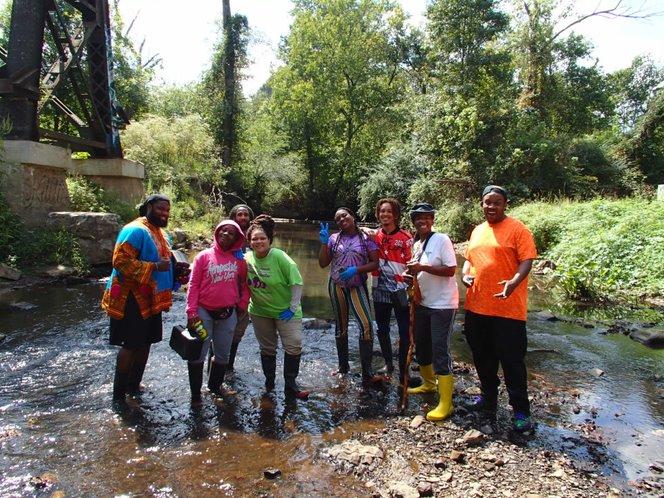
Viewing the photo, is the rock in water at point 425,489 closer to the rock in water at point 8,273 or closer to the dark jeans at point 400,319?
the dark jeans at point 400,319

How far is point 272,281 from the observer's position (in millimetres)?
4652

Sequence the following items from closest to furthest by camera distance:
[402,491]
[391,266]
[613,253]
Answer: [402,491], [391,266], [613,253]

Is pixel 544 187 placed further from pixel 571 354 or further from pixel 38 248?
pixel 38 248

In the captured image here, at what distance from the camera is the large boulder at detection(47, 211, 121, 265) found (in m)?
10.8

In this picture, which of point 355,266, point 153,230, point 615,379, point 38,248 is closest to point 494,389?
point 355,266

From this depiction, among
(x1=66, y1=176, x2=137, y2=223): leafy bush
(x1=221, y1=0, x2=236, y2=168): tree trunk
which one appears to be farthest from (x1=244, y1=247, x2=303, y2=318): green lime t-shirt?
(x1=221, y1=0, x2=236, y2=168): tree trunk

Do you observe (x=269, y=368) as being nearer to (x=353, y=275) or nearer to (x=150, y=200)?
(x=353, y=275)

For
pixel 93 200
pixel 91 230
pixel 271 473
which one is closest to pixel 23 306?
pixel 91 230

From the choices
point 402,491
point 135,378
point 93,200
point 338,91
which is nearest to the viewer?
point 402,491

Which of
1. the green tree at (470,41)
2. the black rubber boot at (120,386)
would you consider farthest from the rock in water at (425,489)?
the green tree at (470,41)

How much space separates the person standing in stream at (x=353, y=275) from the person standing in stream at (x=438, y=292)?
2.39ft

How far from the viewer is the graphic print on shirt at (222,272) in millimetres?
4504

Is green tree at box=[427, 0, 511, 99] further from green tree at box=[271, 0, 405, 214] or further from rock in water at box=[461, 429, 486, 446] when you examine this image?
rock in water at box=[461, 429, 486, 446]

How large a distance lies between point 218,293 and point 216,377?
100 cm
